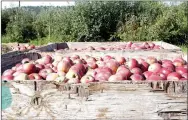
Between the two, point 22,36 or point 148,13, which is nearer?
point 148,13

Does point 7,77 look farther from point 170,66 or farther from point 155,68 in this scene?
point 170,66

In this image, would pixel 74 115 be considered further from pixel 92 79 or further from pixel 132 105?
pixel 92 79

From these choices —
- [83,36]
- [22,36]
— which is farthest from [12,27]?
[83,36]

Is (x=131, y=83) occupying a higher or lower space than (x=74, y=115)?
higher

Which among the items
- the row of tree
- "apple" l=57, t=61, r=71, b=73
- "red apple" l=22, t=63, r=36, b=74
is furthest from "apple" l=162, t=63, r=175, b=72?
the row of tree

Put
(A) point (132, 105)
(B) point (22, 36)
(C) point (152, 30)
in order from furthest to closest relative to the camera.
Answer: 1. (B) point (22, 36)
2. (C) point (152, 30)
3. (A) point (132, 105)

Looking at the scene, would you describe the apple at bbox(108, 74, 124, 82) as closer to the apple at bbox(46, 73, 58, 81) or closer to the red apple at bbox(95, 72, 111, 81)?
the red apple at bbox(95, 72, 111, 81)

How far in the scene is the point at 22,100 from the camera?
6.46ft

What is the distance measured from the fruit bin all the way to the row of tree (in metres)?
12.9

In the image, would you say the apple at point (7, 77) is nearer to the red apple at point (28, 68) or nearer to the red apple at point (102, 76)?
the red apple at point (28, 68)


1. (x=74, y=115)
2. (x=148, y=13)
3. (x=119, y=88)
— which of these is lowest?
(x=74, y=115)

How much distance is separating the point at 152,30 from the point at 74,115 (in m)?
13.1

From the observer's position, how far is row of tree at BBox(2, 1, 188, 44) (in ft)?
50.0

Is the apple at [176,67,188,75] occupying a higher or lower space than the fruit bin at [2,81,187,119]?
higher
